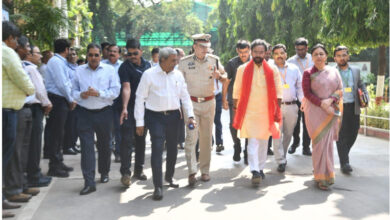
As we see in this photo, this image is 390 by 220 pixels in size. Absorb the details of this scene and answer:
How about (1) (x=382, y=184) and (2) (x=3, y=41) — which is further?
(1) (x=382, y=184)

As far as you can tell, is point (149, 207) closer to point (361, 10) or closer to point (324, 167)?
point (324, 167)

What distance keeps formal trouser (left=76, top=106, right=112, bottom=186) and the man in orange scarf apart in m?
1.90

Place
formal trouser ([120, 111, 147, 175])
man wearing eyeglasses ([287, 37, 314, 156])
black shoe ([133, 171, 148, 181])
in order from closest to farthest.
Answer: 1. formal trouser ([120, 111, 147, 175])
2. black shoe ([133, 171, 148, 181])
3. man wearing eyeglasses ([287, 37, 314, 156])

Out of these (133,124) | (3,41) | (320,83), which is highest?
(3,41)

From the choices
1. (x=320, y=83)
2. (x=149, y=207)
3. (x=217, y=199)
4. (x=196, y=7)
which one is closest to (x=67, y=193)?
(x=149, y=207)

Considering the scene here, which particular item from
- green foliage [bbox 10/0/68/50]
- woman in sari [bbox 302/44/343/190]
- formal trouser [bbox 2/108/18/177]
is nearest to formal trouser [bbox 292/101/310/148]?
woman in sari [bbox 302/44/343/190]

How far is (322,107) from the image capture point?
261 inches

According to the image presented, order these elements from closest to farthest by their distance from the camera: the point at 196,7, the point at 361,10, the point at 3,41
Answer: the point at 3,41, the point at 361,10, the point at 196,7

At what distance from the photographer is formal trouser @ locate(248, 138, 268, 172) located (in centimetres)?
682

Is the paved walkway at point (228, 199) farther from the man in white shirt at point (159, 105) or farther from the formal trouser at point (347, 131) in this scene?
the man in white shirt at point (159, 105)

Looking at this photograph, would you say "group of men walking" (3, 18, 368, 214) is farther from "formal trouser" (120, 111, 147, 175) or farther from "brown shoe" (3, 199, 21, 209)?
"brown shoe" (3, 199, 21, 209)

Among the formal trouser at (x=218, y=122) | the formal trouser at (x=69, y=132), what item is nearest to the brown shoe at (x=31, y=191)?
the formal trouser at (x=69, y=132)

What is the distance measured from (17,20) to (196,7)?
42163mm

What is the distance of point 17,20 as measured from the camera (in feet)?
27.4
